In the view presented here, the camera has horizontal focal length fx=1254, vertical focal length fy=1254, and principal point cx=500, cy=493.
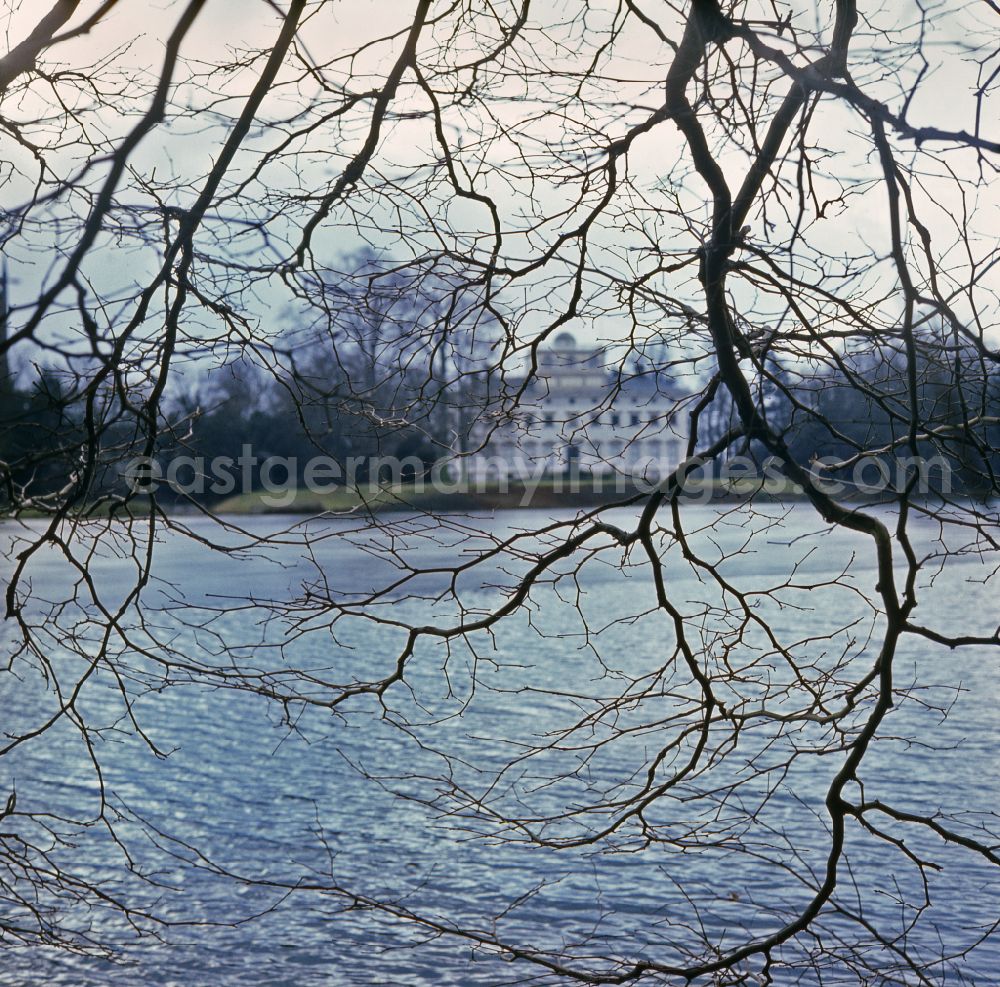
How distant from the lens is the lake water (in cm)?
643

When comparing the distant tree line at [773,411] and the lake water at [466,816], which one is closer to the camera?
the distant tree line at [773,411]

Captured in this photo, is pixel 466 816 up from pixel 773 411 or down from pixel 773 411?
down

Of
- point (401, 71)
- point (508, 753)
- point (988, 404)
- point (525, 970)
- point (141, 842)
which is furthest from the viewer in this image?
point (508, 753)

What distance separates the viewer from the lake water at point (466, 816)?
643cm

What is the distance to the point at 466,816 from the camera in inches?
146

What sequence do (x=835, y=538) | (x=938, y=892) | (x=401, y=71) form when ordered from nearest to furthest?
(x=401, y=71) < (x=938, y=892) < (x=835, y=538)

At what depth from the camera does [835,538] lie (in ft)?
92.9

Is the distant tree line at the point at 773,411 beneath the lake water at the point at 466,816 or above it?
above

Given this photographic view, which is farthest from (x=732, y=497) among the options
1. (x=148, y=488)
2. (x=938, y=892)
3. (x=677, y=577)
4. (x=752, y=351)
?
(x=677, y=577)

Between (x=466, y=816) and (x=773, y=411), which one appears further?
(x=773, y=411)

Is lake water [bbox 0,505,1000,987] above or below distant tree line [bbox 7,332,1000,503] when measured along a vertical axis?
below

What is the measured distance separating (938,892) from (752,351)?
4.67 m

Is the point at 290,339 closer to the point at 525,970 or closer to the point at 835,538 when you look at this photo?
the point at 525,970

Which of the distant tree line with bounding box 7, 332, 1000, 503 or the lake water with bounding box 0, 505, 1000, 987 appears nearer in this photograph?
the distant tree line with bounding box 7, 332, 1000, 503
